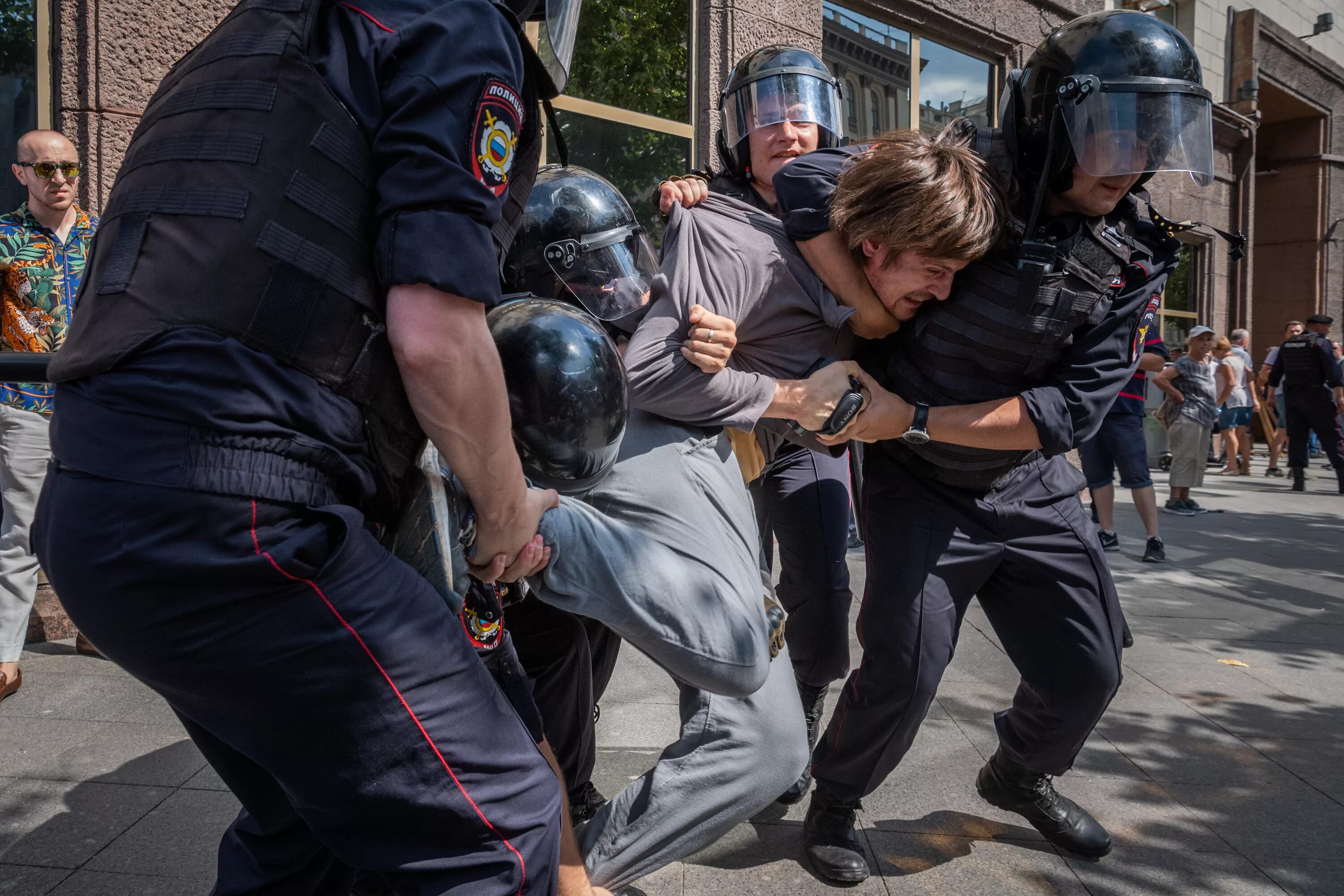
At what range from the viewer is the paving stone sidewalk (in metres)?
2.43

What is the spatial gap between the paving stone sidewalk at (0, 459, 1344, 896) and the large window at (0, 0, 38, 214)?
2.25 metres

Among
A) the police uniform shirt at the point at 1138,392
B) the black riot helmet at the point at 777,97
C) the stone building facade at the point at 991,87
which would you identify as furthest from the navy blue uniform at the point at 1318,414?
the black riot helmet at the point at 777,97

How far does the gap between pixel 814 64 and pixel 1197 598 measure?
166 inches

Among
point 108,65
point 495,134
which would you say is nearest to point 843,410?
point 495,134

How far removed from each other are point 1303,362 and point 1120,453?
18.2 ft

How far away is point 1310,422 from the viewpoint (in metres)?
10.6

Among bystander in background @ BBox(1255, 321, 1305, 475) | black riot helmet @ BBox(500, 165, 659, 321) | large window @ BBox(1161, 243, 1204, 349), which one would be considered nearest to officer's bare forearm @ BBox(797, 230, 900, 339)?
black riot helmet @ BBox(500, 165, 659, 321)

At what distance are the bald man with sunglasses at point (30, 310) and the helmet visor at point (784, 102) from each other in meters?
2.65

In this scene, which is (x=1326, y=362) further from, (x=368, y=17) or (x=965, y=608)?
(x=368, y=17)

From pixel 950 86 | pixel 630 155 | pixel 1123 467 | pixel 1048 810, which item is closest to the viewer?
pixel 1048 810

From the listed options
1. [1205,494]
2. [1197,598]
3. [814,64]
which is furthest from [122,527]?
[1205,494]

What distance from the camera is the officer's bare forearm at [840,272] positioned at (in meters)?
2.21

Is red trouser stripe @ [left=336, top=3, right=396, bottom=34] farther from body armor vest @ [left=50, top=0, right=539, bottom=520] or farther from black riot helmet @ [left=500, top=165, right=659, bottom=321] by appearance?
black riot helmet @ [left=500, top=165, right=659, bottom=321]

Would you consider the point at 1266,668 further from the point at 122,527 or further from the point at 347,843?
the point at 122,527
